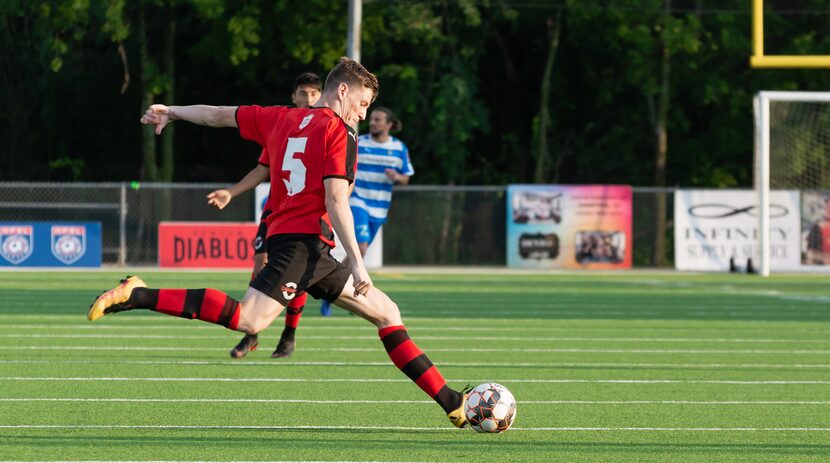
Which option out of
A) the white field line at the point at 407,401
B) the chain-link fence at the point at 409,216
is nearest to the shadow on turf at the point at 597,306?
the white field line at the point at 407,401

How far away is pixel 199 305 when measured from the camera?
6.96 meters

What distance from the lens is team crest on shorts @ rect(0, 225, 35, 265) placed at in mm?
27188

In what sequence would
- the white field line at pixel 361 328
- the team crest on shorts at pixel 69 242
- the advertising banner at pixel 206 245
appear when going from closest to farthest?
the white field line at pixel 361 328, the team crest on shorts at pixel 69 242, the advertising banner at pixel 206 245

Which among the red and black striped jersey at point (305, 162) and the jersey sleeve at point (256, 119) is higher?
the jersey sleeve at point (256, 119)

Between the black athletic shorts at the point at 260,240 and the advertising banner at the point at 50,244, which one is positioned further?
the advertising banner at the point at 50,244

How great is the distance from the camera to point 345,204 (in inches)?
268

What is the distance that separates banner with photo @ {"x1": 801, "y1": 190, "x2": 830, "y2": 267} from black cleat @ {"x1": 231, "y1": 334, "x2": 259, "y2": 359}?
781 inches

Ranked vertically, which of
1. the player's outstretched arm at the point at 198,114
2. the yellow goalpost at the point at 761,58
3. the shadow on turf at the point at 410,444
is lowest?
the shadow on turf at the point at 410,444

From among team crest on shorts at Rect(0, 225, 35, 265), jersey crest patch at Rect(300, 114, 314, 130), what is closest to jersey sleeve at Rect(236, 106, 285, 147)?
jersey crest patch at Rect(300, 114, 314, 130)

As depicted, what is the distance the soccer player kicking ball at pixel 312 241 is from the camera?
22.7ft

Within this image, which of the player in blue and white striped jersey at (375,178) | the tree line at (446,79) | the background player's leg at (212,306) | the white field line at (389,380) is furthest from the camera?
the tree line at (446,79)

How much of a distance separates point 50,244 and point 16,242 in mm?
617

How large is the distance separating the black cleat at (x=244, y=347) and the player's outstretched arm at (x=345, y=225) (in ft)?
13.1

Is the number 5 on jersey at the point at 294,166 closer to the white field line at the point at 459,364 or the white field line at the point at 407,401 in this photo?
the white field line at the point at 407,401
